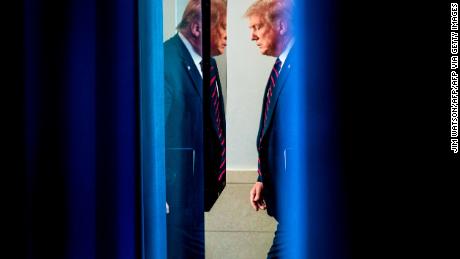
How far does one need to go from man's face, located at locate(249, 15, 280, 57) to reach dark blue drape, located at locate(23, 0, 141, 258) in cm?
121

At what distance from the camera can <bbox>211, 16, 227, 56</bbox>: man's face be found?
193cm

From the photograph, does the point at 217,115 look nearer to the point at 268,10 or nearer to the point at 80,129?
the point at 268,10

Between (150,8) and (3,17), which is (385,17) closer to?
(150,8)

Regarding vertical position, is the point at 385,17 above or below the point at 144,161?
above

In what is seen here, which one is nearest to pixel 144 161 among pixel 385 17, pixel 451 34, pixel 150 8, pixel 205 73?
pixel 150 8

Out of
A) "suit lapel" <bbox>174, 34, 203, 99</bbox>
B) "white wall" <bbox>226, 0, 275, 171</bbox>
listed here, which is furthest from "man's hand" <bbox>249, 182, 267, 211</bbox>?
"suit lapel" <bbox>174, 34, 203, 99</bbox>

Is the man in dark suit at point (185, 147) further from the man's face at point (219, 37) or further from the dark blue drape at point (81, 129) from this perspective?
the man's face at point (219, 37)

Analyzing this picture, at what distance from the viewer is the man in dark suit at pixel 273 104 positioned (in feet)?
4.70

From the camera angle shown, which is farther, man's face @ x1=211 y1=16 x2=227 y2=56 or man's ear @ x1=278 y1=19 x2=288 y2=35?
man's face @ x1=211 y1=16 x2=227 y2=56

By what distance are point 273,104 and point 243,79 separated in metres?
0.59

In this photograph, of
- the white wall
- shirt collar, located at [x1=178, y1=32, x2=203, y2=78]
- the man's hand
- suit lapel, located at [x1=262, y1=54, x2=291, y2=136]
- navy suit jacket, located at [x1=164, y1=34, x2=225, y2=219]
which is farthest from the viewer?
the white wall

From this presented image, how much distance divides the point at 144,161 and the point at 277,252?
0.81m

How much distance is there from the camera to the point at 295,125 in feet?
2.79

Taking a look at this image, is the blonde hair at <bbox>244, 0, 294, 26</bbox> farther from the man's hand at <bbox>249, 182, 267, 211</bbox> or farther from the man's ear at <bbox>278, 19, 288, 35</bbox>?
the man's hand at <bbox>249, 182, 267, 211</bbox>
